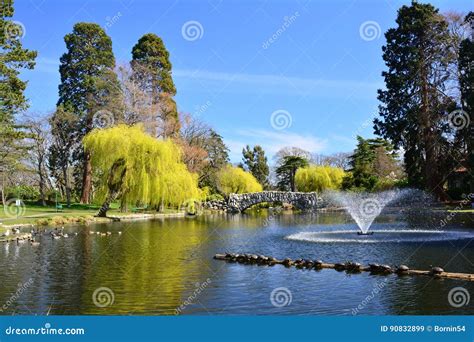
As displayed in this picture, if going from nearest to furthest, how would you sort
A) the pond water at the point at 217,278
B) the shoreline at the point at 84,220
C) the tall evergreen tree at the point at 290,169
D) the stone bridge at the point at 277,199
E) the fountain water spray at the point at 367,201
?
the pond water at the point at 217,278 < the shoreline at the point at 84,220 < the fountain water spray at the point at 367,201 < the stone bridge at the point at 277,199 < the tall evergreen tree at the point at 290,169

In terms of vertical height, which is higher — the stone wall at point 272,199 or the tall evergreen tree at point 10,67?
the tall evergreen tree at point 10,67

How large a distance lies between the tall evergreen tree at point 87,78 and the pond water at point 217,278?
30.4 meters

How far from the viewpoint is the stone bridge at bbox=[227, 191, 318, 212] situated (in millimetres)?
59219

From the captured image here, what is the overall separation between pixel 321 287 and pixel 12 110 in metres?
27.3

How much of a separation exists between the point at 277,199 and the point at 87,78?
972 inches

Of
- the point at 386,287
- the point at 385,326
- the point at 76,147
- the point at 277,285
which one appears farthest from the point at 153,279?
the point at 76,147

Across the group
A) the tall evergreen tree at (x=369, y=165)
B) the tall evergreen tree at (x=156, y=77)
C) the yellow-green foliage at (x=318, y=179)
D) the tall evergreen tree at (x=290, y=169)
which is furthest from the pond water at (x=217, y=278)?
the tall evergreen tree at (x=290, y=169)

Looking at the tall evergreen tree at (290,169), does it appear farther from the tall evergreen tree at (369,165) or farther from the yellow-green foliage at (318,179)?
the tall evergreen tree at (369,165)

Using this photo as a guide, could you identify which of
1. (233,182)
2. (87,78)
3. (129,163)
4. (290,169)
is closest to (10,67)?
(129,163)

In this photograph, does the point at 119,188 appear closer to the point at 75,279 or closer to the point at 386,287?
the point at 75,279

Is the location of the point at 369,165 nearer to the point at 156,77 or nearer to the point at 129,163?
the point at 156,77

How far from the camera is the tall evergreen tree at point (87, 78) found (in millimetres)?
51844

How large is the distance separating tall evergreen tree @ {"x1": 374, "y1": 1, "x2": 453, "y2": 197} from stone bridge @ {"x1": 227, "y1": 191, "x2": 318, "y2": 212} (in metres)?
13.6

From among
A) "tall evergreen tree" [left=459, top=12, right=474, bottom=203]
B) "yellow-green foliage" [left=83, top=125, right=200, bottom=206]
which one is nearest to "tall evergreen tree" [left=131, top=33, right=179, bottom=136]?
"yellow-green foliage" [left=83, top=125, right=200, bottom=206]
